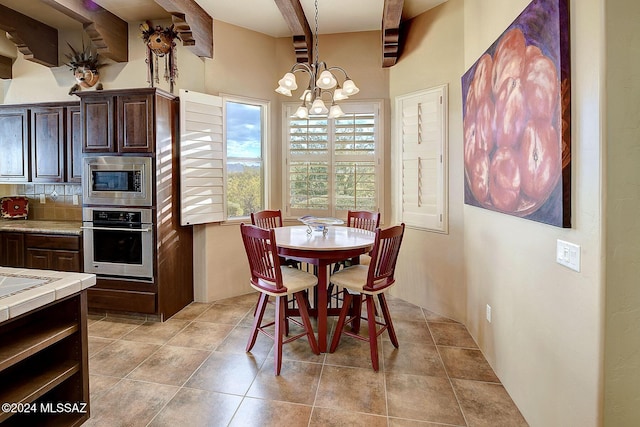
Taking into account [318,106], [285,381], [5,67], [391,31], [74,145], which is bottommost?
[285,381]

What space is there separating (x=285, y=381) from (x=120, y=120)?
275 centimetres

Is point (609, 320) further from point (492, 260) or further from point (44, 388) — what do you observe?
point (44, 388)

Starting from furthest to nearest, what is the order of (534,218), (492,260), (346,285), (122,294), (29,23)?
(29,23), (122,294), (346,285), (492,260), (534,218)

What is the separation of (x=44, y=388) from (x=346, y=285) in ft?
5.96

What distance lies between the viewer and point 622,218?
4.09ft

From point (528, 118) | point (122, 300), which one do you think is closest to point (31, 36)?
point (122, 300)

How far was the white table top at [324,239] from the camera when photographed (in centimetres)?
252

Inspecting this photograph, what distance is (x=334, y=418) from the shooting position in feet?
6.27

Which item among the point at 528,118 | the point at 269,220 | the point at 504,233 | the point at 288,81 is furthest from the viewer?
the point at 269,220

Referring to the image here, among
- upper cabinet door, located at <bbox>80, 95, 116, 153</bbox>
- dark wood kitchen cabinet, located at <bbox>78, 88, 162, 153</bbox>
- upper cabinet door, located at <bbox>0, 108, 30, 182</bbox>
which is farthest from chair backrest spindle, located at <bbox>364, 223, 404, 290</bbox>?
upper cabinet door, located at <bbox>0, 108, 30, 182</bbox>

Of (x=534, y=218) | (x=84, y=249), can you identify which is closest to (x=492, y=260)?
(x=534, y=218)

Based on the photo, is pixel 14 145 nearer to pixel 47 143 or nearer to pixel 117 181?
pixel 47 143

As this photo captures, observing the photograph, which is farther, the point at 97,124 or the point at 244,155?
the point at 244,155

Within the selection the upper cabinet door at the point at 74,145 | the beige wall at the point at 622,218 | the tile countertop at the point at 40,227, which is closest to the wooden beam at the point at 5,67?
the upper cabinet door at the point at 74,145
